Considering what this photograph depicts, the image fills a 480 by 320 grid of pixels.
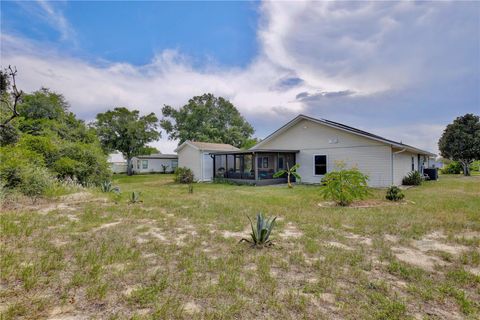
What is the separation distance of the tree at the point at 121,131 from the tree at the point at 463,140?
31557 millimetres

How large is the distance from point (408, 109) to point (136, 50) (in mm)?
16073

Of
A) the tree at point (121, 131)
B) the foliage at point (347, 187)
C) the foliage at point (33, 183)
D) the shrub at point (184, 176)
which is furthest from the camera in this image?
the tree at point (121, 131)

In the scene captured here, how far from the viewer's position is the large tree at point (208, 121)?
3256 centimetres

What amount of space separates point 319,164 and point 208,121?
67.3ft

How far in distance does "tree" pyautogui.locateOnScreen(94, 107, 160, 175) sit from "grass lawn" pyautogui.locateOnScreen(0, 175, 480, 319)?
24.3 meters

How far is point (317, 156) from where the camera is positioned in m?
15.7

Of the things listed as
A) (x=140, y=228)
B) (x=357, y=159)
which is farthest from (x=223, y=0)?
(x=357, y=159)

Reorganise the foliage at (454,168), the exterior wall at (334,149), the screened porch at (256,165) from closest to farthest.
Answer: the exterior wall at (334,149), the screened porch at (256,165), the foliage at (454,168)

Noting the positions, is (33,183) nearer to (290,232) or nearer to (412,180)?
(290,232)

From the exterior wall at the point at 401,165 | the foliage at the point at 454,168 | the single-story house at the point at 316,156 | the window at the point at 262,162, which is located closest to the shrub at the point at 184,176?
the single-story house at the point at 316,156

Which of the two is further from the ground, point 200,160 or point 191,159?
point 191,159

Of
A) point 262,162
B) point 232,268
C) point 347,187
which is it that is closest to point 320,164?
point 262,162

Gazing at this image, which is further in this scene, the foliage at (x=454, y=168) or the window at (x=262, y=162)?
the foliage at (x=454, y=168)

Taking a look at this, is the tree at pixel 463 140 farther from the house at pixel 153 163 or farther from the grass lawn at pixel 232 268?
the house at pixel 153 163
